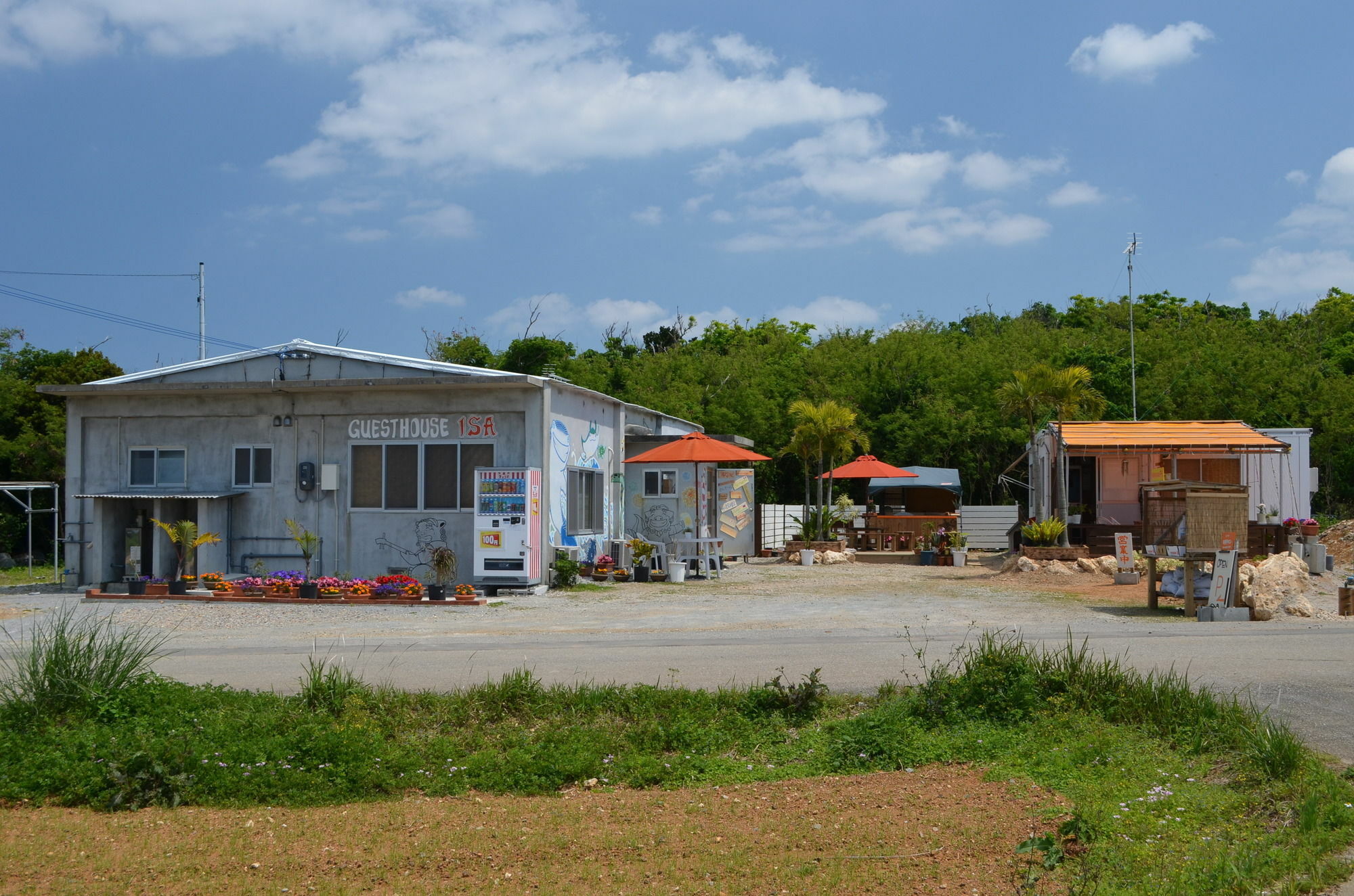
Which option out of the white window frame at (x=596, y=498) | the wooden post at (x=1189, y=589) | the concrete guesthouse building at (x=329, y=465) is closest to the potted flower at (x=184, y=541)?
the concrete guesthouse building at (x=329, y=465)

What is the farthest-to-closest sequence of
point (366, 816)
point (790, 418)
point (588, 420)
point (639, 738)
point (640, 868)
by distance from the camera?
1. point (790, 418)
2. point (588, 420)
3. point (639, 738)
4. point (366, 816)
5. point (640, 868)

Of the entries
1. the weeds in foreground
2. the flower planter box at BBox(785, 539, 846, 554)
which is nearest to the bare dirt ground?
the weeds in foreground

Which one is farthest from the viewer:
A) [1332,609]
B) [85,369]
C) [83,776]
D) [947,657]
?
[85,369]

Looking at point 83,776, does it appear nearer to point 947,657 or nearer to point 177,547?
point 947,657

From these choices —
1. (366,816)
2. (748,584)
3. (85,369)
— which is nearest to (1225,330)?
(748,584)

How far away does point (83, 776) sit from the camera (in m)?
6.64

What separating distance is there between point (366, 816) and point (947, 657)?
6799mm

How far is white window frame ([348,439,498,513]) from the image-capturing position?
21391mm

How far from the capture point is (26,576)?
27719 mm

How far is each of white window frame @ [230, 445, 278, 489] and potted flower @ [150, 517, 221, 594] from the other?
3.69ft

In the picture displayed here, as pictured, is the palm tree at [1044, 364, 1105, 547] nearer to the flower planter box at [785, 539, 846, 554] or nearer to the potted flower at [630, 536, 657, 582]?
the flower planter box at [785, 539, 846, 554]

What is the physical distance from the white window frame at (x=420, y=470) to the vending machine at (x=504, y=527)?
0.89 metres

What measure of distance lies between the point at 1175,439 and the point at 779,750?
23.5 meters

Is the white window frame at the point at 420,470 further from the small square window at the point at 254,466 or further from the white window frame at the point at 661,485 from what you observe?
the white window frame at the point at 661,485
